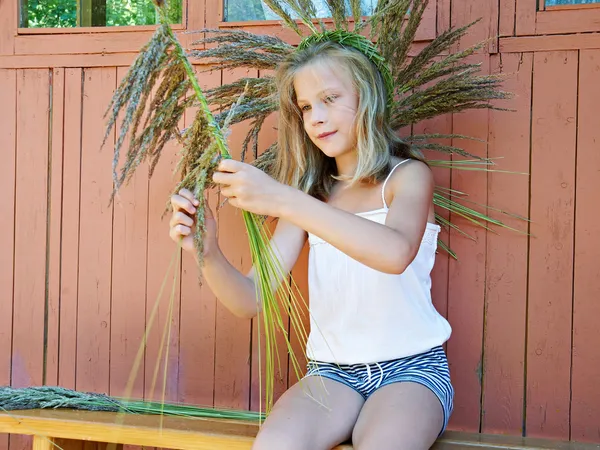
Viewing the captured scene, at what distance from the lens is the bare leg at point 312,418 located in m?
1.68

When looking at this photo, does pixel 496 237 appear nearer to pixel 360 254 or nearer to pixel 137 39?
pixel 360 254

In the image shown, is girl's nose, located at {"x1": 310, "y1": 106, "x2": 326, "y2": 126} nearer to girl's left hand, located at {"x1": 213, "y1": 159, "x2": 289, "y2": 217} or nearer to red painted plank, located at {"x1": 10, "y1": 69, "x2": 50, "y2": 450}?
girl's left hand, located at {"x1": 213, "y1": 159, "x2": 289, "y2": 217}

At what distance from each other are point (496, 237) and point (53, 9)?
72.5 inches

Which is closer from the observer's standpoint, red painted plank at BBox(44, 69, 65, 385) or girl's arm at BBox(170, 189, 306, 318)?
girl's arm at BBox(170, 189, 306, 318)

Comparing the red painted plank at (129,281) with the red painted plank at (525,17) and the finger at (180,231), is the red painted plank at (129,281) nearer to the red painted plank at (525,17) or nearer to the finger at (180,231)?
the finger at (180,231)

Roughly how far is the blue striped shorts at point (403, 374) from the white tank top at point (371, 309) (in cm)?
2

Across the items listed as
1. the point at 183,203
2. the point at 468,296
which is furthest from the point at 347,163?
the point at 183,203

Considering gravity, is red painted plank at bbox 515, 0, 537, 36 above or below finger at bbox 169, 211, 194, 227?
above

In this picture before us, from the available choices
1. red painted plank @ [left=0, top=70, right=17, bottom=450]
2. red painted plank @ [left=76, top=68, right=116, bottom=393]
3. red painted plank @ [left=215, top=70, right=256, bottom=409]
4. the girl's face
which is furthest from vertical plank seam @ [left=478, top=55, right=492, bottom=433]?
red painted plank @ [left=0, top=70, right=17, bottom=450]

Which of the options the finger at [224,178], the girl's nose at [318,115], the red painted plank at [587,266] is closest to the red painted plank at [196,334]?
the girl's nose at [318,115]

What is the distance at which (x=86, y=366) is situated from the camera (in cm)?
266

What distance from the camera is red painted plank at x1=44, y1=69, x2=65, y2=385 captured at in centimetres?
268

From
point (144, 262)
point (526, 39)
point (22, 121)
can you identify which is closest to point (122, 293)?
point (144, 262)

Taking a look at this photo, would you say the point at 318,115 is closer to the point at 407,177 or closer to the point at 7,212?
the point at 407,177
